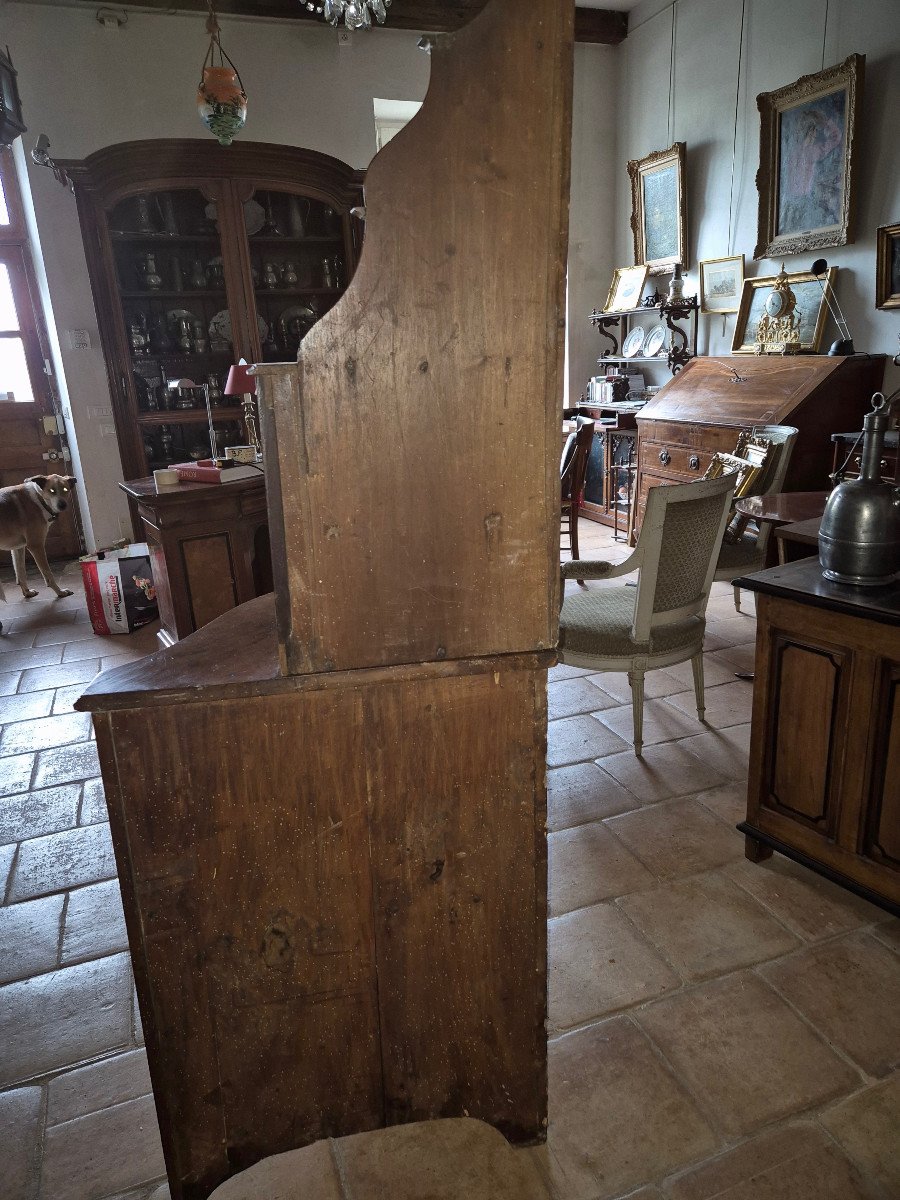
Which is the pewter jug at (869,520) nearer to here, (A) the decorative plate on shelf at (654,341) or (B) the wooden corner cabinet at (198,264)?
(A) the decorative plate on shelf at (654,341)

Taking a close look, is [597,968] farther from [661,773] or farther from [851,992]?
[661,773]

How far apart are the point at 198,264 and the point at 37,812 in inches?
178

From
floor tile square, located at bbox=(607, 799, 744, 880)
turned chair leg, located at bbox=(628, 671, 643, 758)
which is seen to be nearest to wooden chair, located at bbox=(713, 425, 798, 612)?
turned chair leg, located at bbox=(628, 671, 643, 758)

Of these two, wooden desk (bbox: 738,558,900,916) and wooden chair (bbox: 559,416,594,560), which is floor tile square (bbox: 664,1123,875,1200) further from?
wooden chair (bbox: 559,416,594,560)

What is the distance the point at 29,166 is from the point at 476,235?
19.2 ft

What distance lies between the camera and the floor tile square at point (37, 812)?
2.63 meters

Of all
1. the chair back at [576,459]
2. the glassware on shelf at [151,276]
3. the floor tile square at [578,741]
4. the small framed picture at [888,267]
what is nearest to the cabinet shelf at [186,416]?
the glassware on shelf at [151,276]

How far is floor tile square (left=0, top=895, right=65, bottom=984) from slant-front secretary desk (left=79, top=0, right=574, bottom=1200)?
96cm

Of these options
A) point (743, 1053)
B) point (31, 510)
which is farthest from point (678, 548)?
point (31, 510)

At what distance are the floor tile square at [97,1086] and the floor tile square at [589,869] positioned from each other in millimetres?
1072

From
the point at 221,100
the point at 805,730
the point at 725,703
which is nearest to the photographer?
the point at 805,730

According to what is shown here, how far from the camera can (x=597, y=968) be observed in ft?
6.25

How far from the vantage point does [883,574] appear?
6.22ft

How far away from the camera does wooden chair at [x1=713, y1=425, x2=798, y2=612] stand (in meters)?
3.62
